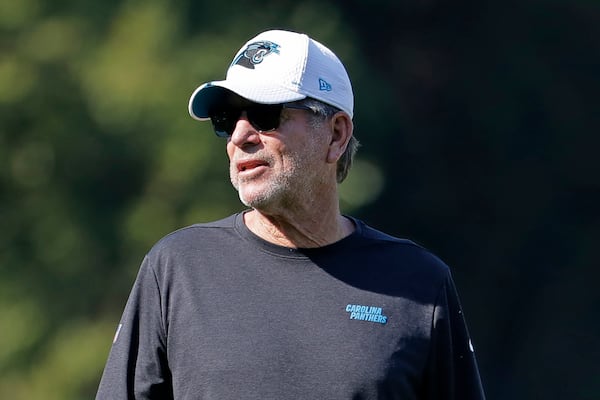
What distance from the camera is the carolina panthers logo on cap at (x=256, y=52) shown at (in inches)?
112

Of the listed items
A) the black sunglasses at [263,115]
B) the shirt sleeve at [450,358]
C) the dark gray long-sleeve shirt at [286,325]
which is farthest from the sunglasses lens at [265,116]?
the shirt sleeve at [450,358]

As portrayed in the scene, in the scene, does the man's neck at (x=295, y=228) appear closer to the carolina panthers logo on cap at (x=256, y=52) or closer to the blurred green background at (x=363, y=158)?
the carolina panthers logo on cap at (x=256, y=52)

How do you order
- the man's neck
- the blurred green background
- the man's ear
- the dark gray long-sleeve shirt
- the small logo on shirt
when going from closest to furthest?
1. the dark gray long-sleeve shirt
2. the small logo on shirt
3. the man's neck
4. the man's ear
5. the blurred green background

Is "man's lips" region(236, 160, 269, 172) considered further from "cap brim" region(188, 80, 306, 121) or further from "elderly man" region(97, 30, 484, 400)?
"cap brim" region(188, 80, 306, 121)

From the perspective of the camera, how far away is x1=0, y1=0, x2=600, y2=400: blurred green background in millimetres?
7477

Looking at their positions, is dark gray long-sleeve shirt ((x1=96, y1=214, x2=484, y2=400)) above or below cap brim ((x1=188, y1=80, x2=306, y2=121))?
below

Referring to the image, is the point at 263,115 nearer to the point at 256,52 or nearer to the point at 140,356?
the point at 256,52

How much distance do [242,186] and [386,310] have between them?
0.42m

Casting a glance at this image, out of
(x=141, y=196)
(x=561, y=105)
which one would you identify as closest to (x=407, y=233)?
(x=561, y=105)

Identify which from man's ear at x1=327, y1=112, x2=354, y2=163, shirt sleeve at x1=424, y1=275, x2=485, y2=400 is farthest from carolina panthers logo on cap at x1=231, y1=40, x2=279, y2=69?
shirt sleeve at x1=424, y1=275, x2=485, y2=400

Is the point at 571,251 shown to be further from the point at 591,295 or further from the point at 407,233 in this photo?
the point at 407,233

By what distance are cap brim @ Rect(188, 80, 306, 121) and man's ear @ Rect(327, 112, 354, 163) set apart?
16cm

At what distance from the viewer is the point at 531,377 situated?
1009 cm

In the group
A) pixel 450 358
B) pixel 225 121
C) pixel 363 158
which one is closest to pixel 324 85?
pixel 225 121
